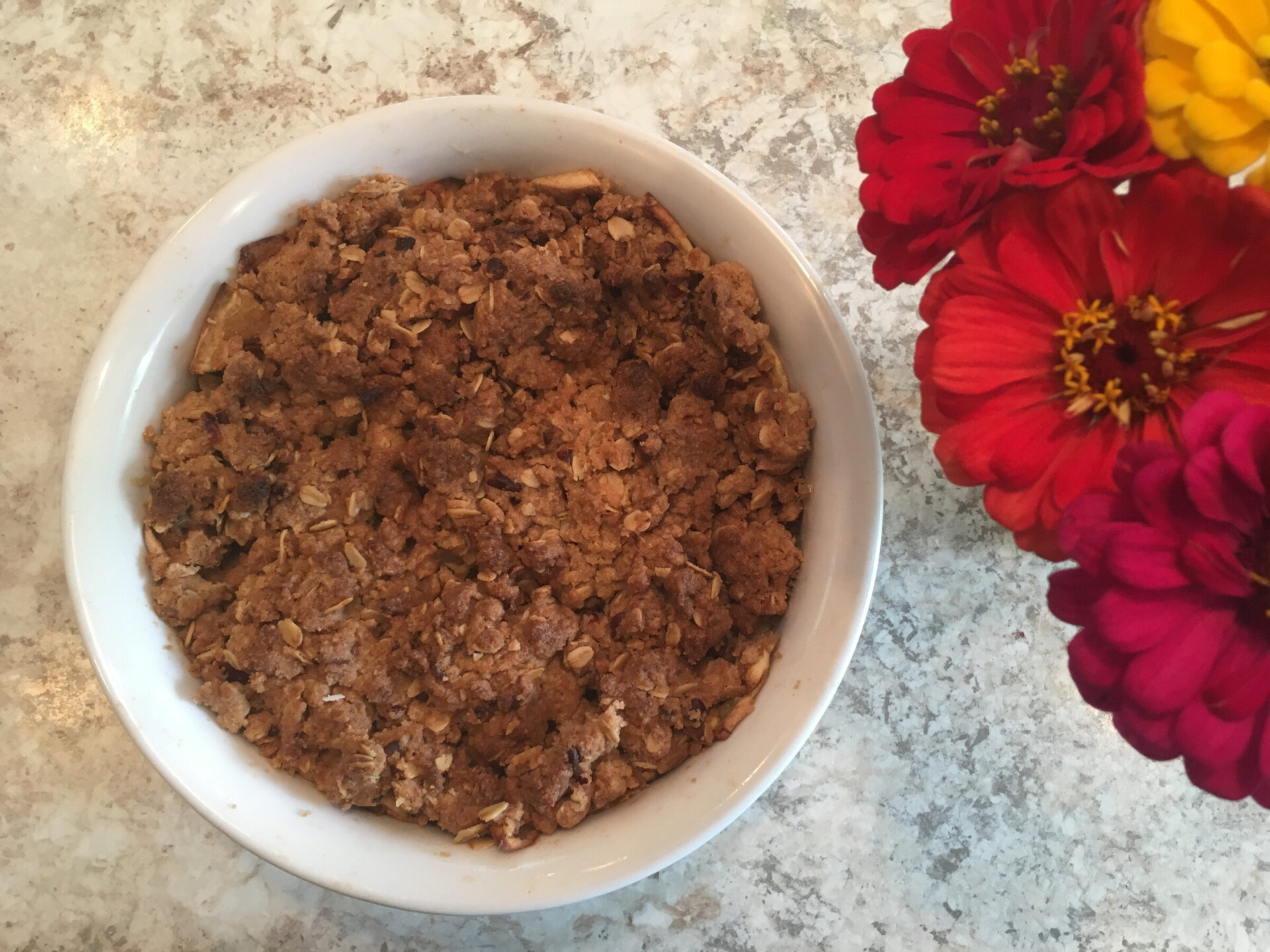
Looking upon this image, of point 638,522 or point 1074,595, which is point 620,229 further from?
point 1074,595

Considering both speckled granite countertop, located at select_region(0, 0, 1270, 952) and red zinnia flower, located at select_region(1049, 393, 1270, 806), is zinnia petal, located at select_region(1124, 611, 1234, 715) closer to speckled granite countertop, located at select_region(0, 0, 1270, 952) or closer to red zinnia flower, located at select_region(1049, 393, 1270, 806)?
red zinnia flower, located at select_region(1049, 393, 1270, 806)

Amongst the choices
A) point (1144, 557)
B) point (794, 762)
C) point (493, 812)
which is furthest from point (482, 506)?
point (1144, 557)

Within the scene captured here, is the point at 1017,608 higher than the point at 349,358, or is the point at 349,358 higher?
the point at 349,358

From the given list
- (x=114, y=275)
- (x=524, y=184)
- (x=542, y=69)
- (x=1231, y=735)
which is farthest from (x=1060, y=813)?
(x=114, y=275)

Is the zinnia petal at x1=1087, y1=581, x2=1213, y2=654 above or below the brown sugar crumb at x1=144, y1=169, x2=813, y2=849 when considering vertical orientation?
above

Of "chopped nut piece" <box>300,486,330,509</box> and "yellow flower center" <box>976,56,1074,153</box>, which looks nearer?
"yellow flower center" <box>976,56,1074,153</box>

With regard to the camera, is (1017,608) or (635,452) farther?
(1017,608)

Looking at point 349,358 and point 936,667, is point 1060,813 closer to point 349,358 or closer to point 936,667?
point 936,667

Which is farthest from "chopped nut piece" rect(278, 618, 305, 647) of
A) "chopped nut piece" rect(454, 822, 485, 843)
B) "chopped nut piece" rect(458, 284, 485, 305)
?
"chopped nut piece" rect(458, 284, 485, 305)
